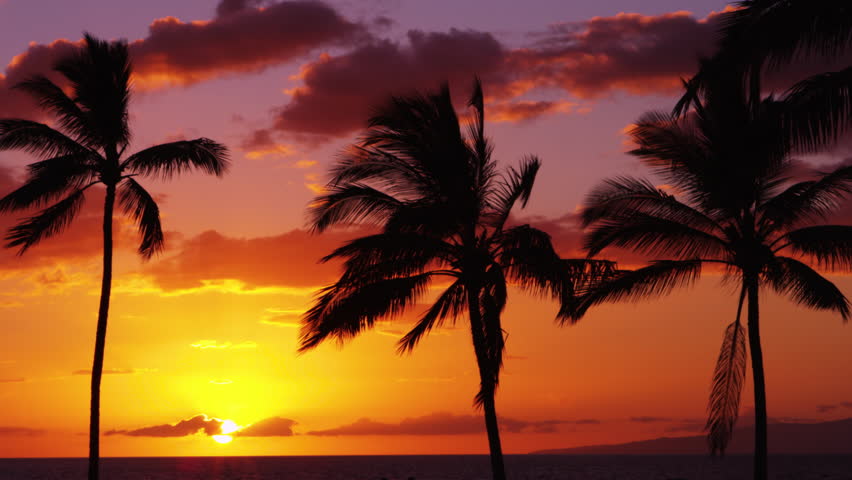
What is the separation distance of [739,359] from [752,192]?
441 cm

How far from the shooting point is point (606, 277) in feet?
79.8

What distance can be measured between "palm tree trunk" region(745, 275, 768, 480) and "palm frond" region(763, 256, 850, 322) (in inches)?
20.1

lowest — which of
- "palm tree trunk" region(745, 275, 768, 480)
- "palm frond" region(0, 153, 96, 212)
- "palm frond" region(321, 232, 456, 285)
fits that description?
"palm tree trunk" region(745, 275, 768, 480)

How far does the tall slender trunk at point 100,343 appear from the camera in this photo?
85.3 ft

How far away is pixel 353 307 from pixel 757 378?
9682 mm

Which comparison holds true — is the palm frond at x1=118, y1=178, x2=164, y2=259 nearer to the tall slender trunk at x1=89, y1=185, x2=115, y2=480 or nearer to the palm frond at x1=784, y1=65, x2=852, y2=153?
the tall slender trunk at x1=89, y1=185, x2=115, y2=480

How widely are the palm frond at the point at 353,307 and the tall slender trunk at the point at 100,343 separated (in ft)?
20.7

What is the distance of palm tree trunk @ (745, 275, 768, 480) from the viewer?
76.5ft

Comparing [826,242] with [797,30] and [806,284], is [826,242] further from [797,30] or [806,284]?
[797,30]

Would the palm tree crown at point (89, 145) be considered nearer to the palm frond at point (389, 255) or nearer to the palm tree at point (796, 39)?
the palm frond at point (389, 255)

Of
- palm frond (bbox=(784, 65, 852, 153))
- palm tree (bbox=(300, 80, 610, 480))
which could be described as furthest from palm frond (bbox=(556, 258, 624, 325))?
palm frond (bbox=(784, 65, 852, 153))

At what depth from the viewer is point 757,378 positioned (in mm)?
23422

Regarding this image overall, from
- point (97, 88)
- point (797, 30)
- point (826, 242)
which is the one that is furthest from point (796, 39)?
point (97, 88)

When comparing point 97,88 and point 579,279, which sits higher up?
point 97,88
